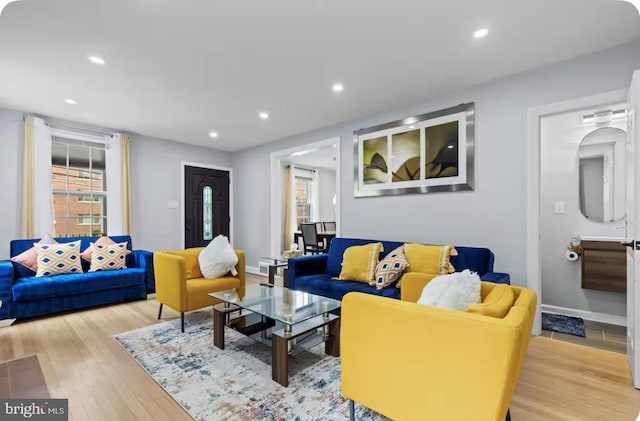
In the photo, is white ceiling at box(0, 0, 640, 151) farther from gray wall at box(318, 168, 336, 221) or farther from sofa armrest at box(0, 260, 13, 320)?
gray wall at box(318, 168, 336, 221)

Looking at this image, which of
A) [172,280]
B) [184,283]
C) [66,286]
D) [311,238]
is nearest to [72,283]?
[66,286]

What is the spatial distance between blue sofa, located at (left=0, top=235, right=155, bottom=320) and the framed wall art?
3147 millimetres

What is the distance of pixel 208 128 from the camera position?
4.64 m

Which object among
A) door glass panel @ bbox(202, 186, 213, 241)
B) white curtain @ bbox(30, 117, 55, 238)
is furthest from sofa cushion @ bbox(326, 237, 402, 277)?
white curtain @ bbox(30, 117, 55, 238)

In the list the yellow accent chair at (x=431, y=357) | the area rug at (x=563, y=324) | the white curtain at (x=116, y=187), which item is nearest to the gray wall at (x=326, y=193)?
the white curtain at (x=116, y=187)

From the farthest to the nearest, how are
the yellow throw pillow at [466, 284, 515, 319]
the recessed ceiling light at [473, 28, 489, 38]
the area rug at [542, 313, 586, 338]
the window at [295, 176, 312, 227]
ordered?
the window at [295, 176, 312, 227]
the area rug at [542, 313, 586, 338]
the recessed ceiling light at [473, 28, 489, 38]
the yellow throw pillow at [466, 284, 515, 319]

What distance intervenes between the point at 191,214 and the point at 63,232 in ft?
6.13

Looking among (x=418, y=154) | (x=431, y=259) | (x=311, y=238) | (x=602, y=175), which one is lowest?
(x=311, y=238)

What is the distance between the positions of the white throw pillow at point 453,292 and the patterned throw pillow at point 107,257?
3968mm

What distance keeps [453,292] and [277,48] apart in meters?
2.24

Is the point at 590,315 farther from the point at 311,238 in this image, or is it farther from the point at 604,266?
the point at 311,238

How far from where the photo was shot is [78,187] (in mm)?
4398

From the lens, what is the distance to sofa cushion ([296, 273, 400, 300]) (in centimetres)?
276

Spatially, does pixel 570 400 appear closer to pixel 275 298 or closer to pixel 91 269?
pixel 275 298
